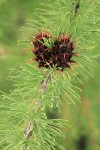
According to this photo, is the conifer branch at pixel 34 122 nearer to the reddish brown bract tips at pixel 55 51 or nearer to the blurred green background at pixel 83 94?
the reddish brown bract tips at pixel 55 51

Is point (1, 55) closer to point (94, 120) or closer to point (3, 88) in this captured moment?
point (3, 88)

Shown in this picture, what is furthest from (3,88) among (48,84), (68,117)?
(48,84)

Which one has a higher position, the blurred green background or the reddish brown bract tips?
the reddish brown bract tips

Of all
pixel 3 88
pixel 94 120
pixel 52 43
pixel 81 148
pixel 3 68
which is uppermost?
Answer: pixel 52 43

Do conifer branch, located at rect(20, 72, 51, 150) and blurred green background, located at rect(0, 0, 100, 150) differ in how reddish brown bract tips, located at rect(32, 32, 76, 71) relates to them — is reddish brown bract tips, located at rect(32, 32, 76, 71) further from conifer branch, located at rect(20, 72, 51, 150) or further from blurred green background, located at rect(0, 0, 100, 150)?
blurred green background, located at rect(0, 0, 100, 150)

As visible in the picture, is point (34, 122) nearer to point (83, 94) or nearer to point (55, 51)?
point (55, 51)

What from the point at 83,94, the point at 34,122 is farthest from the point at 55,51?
the point at 83,94

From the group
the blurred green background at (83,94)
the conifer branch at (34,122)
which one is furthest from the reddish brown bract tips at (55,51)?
the blurred green background at (83,94)

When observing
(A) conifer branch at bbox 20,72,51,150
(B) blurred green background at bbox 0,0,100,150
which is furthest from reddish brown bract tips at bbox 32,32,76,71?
(B) blurred green background at bbox 0,0,100,150
